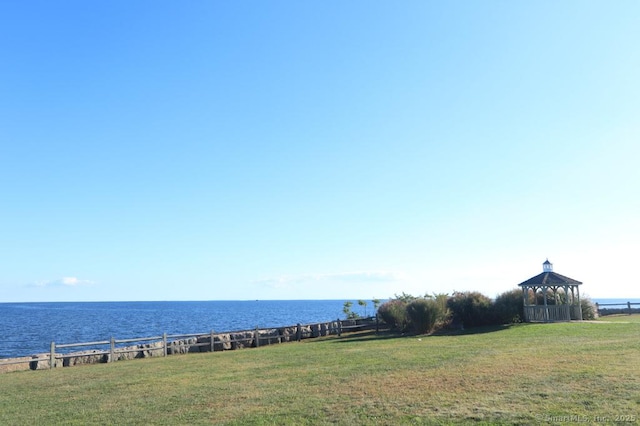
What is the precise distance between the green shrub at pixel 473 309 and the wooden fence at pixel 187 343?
4994 millimetres

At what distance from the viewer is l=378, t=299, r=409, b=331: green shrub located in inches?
1133

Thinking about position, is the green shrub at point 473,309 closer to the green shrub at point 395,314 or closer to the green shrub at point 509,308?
the green shrub at point 509,308

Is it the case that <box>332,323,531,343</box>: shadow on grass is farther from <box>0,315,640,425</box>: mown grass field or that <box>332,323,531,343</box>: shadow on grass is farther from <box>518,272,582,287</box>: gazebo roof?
<box>0,315,640,425</box>: mown grass field

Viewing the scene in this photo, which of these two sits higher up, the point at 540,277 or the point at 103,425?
the point at 540,277

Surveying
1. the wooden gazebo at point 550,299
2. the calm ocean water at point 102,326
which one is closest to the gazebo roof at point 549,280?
the wooden gazebo at point 550,299

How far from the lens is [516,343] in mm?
17984

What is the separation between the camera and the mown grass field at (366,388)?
8727 mm

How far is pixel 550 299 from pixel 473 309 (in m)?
4.86

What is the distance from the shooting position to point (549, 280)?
91.4 ft

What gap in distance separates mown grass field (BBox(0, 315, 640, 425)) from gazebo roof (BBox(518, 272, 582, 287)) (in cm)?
934

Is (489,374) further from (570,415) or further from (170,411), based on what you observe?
(170,411)

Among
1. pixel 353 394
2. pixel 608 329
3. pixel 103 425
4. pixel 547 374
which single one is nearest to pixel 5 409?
pixel 103 425

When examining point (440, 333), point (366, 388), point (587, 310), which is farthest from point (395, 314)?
point (366, 388)

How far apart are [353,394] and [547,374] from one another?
4.55 metres
